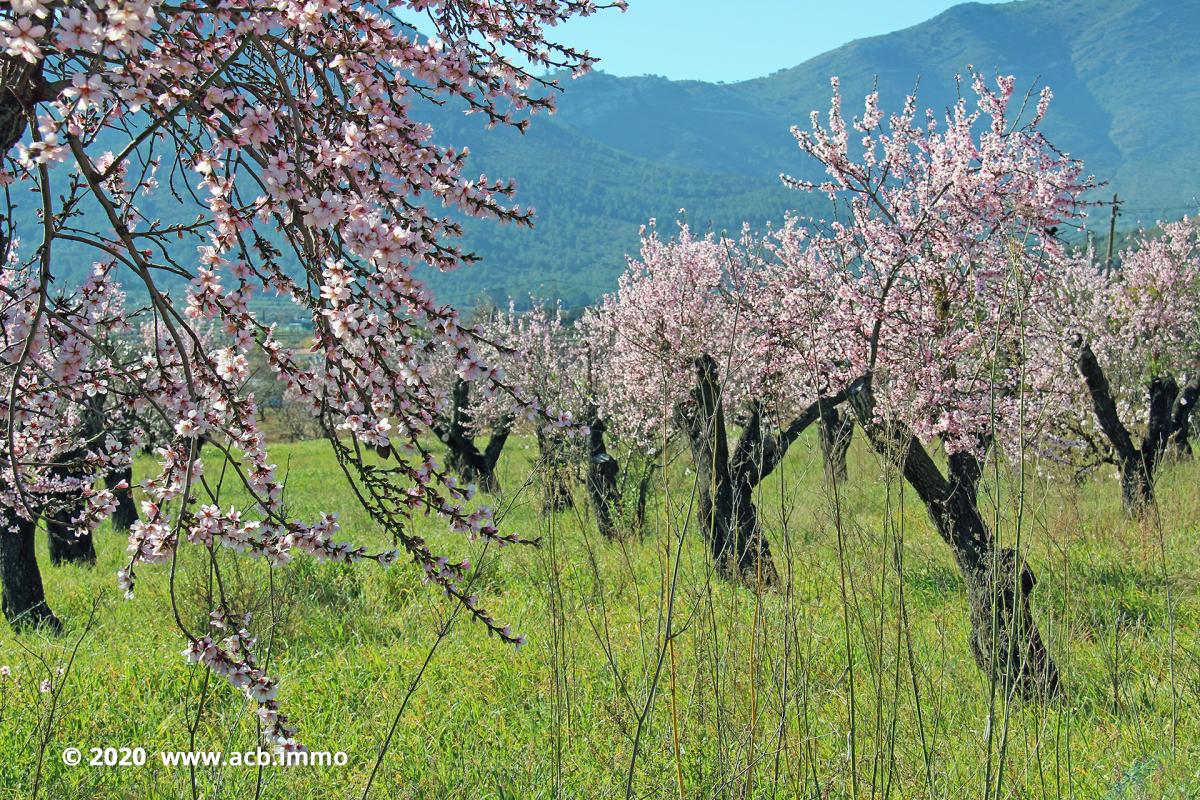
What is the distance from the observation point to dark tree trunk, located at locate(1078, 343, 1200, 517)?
30.3ft

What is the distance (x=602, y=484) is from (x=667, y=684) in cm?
664

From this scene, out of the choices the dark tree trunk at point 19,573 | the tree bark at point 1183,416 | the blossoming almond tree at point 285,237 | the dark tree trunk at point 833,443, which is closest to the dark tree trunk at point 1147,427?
the tree bark at point 1183,416

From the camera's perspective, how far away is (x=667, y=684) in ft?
14.4

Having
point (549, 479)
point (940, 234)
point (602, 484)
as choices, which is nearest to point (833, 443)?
point (549, 479)

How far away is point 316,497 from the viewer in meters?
17.7

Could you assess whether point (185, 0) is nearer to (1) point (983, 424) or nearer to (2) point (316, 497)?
(1) point (983, 424)

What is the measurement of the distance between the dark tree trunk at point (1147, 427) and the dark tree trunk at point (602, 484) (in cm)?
524

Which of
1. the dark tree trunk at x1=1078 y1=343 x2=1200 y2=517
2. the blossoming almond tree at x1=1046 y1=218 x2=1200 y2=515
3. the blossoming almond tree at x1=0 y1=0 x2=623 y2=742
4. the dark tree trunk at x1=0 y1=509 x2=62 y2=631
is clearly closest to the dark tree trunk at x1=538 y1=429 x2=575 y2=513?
the blossoming almond tree at x1=0 y1=0 x2=623 y2=742

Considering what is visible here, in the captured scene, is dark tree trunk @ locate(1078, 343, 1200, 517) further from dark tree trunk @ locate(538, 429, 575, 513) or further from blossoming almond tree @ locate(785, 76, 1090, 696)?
dark tree trunk @ locate(538, 429, 575, 513)

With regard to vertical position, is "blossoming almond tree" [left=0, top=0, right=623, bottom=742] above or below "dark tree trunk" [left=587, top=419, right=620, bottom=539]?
above

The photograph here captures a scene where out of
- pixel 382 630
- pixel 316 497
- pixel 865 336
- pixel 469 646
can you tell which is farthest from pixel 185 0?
pixel 316 497

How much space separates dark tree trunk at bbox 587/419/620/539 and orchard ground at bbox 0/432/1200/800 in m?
2.55

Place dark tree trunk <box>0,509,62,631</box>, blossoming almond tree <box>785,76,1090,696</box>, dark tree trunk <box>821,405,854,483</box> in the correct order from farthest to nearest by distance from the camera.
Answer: blossoming almond tree <box>785,76,1090,696</box> → dark tree trunk <box>0,509,62,631</box> → dark tree trunk <box>821,405,854,483</box>

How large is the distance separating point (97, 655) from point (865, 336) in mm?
6859
